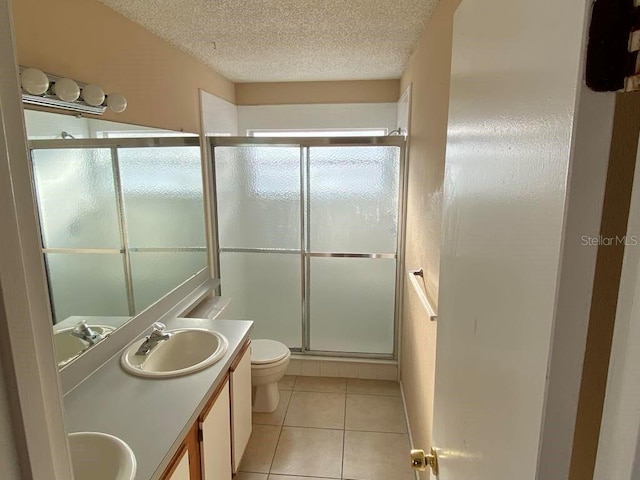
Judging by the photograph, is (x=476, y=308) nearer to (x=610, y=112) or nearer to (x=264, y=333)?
(x=610, y=112)

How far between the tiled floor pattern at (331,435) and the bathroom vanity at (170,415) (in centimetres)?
43

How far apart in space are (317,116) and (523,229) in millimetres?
3174

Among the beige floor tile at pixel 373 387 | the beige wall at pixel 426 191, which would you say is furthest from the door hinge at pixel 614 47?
the beige floor tile at pixel 373 387

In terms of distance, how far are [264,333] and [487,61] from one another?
2968mm

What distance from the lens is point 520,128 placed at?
0.54 metres

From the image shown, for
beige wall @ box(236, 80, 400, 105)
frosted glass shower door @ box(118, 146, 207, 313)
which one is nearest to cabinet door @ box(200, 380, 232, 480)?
frosted glass shower door @ box(118, 146, 207, 313)

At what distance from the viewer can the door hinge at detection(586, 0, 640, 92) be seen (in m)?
0.38

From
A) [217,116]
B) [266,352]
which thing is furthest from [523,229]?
[217,116]

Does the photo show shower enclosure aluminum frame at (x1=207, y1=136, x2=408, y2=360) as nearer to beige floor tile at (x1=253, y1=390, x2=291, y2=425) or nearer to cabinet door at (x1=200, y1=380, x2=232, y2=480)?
beige floor tile at (x1=253, y1=390, x2=291, y2=425)

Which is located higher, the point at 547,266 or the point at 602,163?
the point at 602,163

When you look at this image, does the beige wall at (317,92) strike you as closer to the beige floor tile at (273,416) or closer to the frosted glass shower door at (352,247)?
the frosted glass shower door at (352,247)

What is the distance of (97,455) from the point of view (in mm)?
1175

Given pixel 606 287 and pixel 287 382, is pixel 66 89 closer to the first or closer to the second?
pixel 606 287

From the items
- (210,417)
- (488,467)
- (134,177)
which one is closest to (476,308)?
(488,467)
